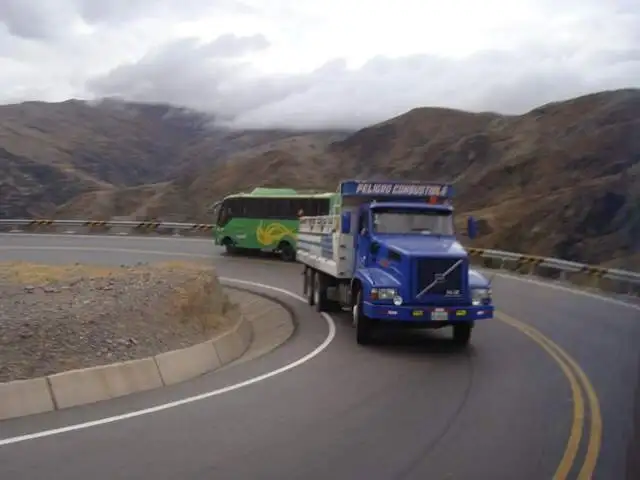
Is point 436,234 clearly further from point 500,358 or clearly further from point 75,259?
point 75,259

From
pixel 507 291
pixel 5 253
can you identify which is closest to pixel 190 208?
pixel 5 253

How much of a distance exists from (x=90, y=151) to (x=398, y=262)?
147 meters

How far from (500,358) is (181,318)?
5.78m

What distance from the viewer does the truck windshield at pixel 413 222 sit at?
55.1 ft

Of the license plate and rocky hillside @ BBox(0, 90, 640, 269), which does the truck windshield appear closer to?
the license plate

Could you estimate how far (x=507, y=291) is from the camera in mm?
26484

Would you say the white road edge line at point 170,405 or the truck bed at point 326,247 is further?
the truck bed at point 326,247

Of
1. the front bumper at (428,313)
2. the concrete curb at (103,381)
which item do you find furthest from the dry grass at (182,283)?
the front bumper at (428,313)

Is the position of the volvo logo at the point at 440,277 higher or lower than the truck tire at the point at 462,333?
higher

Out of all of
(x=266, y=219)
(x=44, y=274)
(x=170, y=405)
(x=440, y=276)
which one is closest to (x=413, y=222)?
(x=440, y=276)

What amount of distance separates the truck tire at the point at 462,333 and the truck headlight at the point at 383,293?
1.45 meters

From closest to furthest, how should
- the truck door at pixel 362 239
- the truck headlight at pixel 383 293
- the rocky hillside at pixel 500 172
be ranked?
the truck headlight at pixel 383 293, the truck door at pixel 362 239, the rocky hillside at pixel 500 172

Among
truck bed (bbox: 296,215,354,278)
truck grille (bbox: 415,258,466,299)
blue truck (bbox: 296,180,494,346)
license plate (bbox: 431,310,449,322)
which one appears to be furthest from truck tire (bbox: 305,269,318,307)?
license plate (bbox: 431,310,449,322)

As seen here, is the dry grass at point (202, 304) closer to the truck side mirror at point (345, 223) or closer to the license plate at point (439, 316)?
the truck side mirror at point (345, 223)
